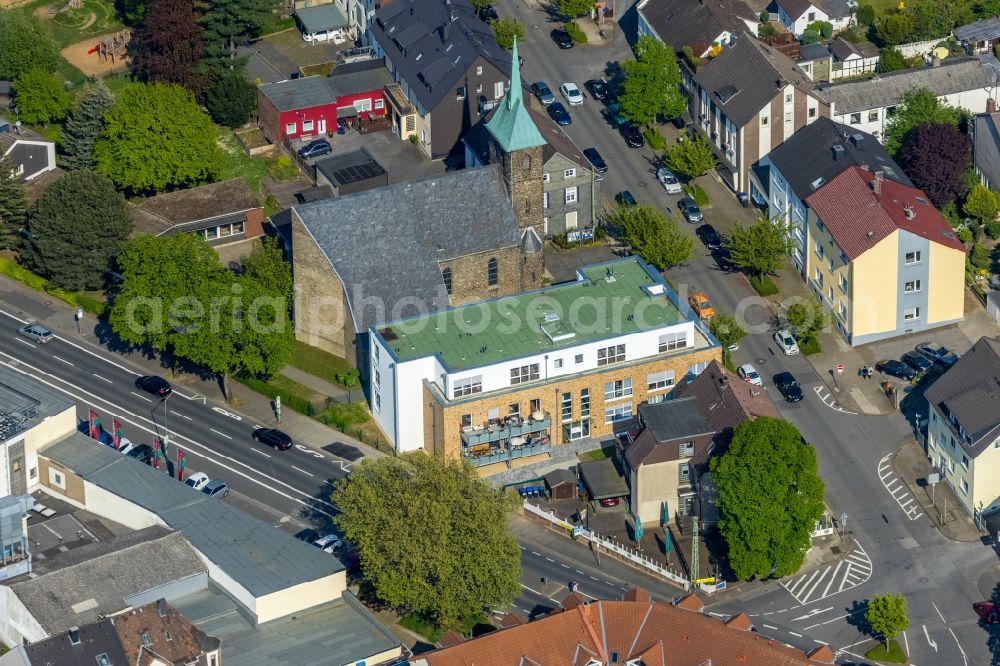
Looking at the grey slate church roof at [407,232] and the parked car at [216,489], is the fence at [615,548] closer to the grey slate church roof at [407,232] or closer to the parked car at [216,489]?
the grey slate church roof at [407,232]

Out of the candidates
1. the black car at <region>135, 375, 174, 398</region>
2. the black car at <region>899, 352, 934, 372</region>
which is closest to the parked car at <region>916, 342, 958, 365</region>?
the black car at <region>899, 352, 934, 372</region>

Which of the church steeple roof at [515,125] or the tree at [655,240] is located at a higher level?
the church steeple roof at [515,125]

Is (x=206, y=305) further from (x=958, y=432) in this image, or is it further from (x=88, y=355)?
(x=958, y=432)

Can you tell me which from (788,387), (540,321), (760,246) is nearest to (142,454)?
(540,321)

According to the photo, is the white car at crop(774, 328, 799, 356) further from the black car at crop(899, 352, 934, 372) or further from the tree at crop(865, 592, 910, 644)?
the tree at crop(865, 592, 910, 644)

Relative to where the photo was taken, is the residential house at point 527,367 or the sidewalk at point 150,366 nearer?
the residential house at point 527,367

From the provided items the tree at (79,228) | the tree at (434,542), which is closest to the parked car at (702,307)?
the tree at (434,542)
